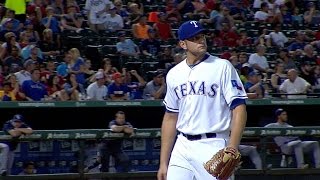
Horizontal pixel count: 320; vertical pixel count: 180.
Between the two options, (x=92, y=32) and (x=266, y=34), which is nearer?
(x=92, y=32)

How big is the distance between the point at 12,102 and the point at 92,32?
3.54 m

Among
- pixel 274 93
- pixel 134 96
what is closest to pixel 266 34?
pixel 274 93

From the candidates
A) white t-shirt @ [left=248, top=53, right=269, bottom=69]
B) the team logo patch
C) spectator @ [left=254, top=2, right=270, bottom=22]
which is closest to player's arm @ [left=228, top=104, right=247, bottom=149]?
the team logo patch

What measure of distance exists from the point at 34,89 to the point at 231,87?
23.6 feet

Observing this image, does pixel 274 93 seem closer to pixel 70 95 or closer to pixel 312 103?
pixel 312 103

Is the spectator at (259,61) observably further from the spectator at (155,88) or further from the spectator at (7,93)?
the spectator at (7,93)

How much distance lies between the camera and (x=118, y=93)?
43.5 ft

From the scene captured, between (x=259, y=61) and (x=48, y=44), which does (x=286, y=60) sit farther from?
(x=48, y=44)

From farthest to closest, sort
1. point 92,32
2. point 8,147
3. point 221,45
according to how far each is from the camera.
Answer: point 221,45
point 92,32
point 8,147

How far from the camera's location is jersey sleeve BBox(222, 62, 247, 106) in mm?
5852

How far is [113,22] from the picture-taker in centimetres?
1584

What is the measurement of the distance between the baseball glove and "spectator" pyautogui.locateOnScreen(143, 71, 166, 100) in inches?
309

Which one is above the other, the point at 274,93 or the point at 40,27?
the point at 40,27

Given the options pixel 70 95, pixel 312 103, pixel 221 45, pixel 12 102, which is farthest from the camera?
pixel 221 45
